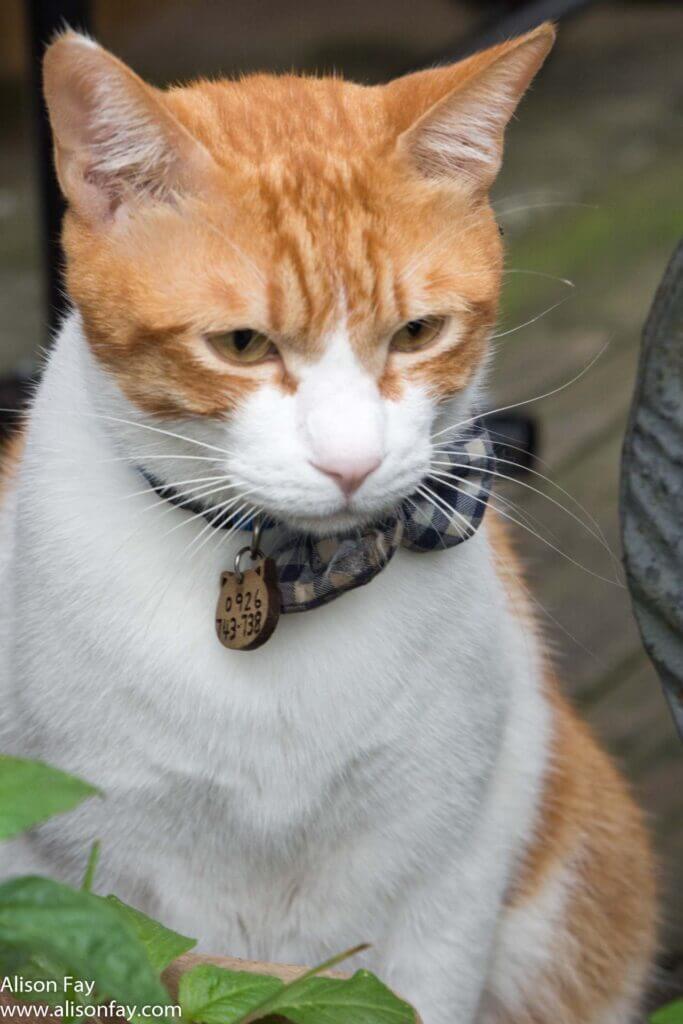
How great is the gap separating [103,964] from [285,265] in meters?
0.64

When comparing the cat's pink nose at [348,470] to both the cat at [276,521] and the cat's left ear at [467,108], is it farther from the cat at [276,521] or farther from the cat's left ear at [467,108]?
the cat's left ear at [467,108]

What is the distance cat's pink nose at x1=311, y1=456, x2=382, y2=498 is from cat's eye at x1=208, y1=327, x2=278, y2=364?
120mm

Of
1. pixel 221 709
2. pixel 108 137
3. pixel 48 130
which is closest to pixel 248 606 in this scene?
pixel 221 709

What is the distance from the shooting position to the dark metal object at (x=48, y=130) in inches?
110

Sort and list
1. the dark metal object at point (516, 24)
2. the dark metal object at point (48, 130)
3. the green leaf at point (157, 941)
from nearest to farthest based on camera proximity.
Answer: the green leaf at point (157, 941), the dark metal object at point (48, 130), the dark metal object at point (516, 24)

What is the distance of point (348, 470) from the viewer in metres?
1.30

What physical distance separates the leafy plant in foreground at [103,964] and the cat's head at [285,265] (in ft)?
1.22

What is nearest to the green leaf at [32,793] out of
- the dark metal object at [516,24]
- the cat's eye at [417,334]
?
the cat's eye at [417,334]

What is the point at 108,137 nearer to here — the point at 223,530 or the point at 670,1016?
the point at 223,530

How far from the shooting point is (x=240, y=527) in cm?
150

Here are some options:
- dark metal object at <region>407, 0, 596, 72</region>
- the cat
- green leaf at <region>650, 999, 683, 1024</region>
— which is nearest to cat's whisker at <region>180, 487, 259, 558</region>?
the cat

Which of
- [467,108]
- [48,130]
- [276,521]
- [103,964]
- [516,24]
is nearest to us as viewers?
[103,964]

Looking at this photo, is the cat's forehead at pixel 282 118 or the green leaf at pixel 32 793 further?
the cat's forehead at pixel 282 118

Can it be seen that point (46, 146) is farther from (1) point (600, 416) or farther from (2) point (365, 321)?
(2) point (365, 321)
